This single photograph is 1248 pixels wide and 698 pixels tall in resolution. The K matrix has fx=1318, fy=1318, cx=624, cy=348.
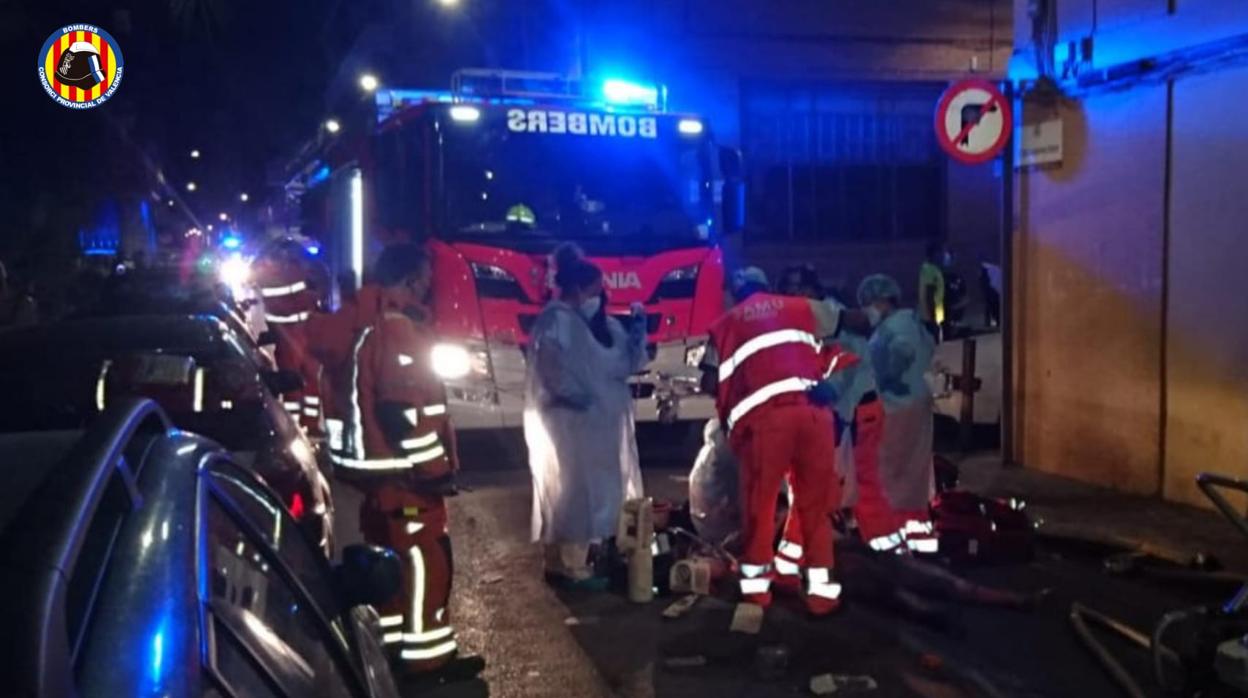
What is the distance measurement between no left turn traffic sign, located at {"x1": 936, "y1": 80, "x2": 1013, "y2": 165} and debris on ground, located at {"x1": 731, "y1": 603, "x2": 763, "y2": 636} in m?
4.63

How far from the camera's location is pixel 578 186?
11555mm

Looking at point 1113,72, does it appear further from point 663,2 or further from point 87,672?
point 663,2

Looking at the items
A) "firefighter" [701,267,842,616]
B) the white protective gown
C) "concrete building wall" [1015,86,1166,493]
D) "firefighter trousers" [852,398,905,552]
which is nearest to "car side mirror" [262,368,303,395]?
the white protective gown

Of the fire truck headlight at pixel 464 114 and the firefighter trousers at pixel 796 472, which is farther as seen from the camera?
Answer: the fire truck headlight at pixel 464 114

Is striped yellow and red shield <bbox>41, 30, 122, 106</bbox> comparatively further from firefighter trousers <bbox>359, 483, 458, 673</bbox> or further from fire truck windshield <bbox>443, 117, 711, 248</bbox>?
firefighter trousers <bbox>359, 483, 458, 673</bbox>

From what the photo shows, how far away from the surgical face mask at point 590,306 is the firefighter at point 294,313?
303 cm

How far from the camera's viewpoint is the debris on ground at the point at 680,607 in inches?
268

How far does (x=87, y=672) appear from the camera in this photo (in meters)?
1.62

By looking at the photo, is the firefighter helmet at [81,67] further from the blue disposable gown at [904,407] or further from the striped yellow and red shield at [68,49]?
the blue disposable gown at [904,407]

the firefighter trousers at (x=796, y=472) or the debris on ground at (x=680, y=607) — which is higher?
the firefighter trousers at (x=796, y=472)

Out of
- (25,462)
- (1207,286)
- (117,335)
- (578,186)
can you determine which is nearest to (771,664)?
(117,335)

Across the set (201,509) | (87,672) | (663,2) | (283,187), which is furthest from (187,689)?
(283,187)

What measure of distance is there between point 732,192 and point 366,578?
9.27m

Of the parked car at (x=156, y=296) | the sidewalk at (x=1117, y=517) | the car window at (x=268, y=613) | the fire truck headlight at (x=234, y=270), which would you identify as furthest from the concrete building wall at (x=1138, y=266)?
the fire truck headlight at (x=234, y=270)
